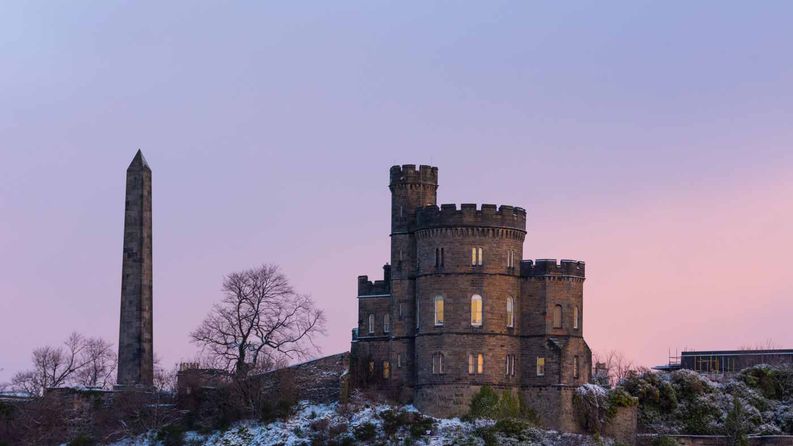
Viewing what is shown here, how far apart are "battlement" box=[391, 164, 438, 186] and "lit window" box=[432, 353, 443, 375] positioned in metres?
10.6

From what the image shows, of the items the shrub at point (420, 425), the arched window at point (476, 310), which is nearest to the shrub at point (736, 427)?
the arched window at point (476, 310)

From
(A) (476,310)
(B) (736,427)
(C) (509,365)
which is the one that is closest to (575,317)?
(C) (509,365)

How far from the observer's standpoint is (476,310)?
82000 millimetres

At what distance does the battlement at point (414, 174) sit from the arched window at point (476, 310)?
820cm

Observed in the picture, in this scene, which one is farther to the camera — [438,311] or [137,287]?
[137,287]

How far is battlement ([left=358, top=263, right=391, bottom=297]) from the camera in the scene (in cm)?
8862

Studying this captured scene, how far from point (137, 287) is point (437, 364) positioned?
65.9 ft

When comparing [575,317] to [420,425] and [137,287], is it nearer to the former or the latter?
[420,425]

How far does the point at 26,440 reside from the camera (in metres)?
86.8

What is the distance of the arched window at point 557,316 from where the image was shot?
83812 millimetres

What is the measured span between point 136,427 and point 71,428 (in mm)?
4231

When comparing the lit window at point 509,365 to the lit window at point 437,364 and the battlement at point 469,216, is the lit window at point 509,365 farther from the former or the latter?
the battlement at point 469,216

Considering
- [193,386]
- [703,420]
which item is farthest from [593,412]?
[193,386]

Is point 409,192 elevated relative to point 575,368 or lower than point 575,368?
elevated
